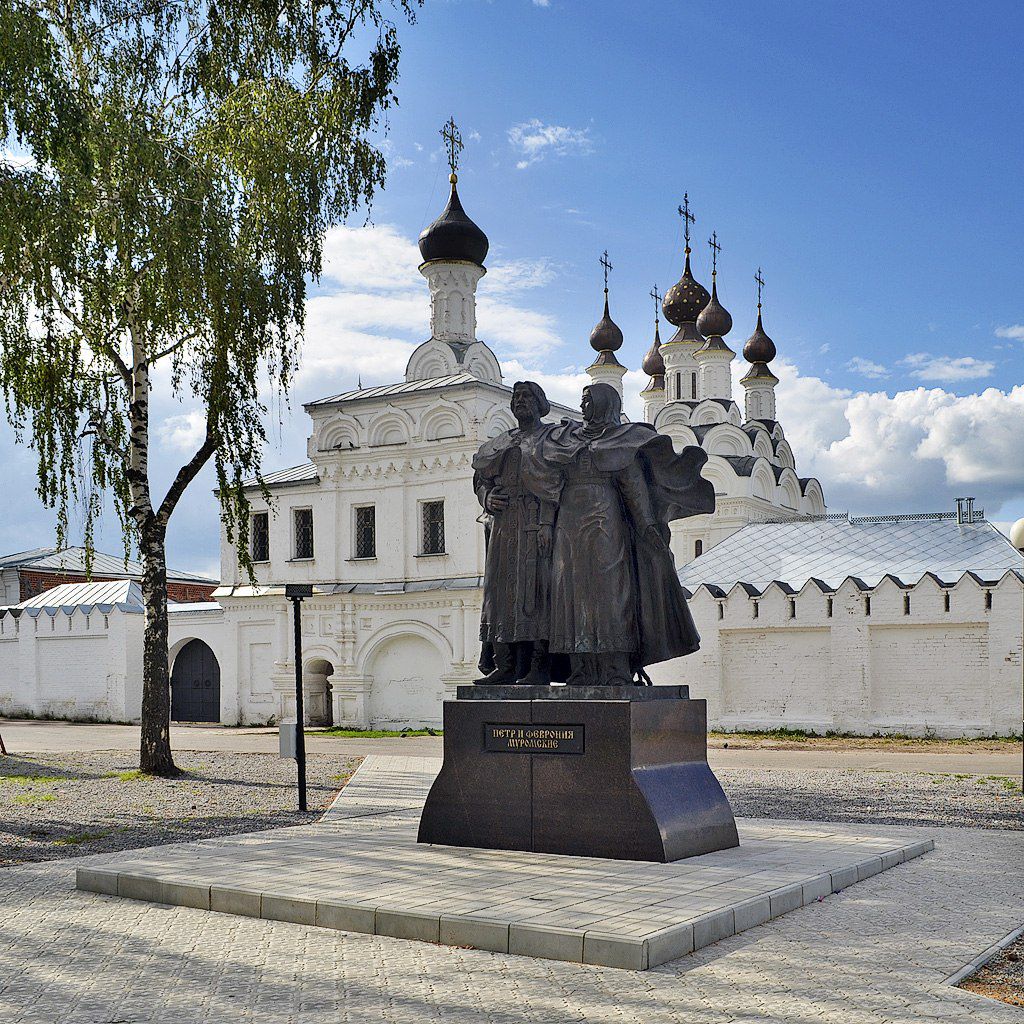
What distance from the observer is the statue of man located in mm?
8070

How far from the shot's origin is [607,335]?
150 ft

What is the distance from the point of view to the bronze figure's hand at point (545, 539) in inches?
318

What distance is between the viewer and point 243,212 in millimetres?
14438

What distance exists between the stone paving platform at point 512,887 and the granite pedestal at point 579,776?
0.17 metres

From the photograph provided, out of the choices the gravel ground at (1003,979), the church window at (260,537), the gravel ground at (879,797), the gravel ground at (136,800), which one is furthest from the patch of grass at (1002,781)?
the church window at (260,537)

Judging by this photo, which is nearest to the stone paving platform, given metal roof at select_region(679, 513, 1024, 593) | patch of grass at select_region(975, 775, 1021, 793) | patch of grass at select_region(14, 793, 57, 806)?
patch of grass at select_region(14, 793, 57, 806)

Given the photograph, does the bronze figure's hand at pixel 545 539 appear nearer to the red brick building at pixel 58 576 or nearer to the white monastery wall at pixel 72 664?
the white monastery wall at pixel 72 664

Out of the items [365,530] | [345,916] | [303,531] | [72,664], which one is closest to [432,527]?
[365,530]

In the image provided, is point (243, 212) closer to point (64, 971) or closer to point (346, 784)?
point (346, 784)

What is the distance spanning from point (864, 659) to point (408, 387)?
1286 centimetres

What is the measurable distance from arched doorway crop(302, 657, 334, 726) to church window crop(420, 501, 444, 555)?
3873 mm

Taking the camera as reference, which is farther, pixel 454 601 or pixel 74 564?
pixel 74 564

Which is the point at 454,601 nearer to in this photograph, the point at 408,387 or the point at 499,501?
the point at 408,387

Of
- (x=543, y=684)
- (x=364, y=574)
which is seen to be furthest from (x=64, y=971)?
(x=364, y=574)
